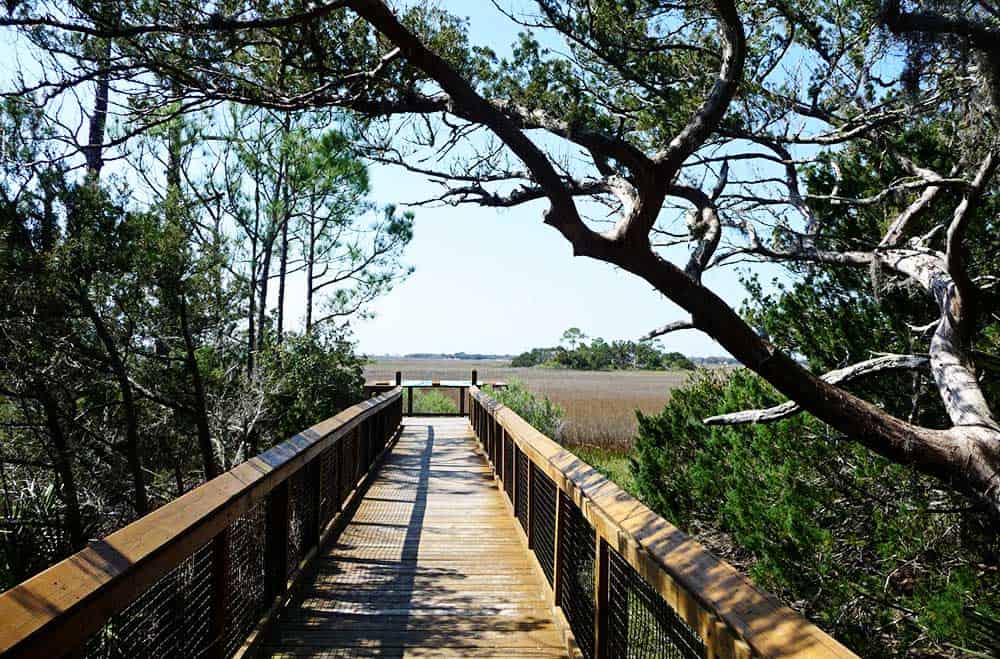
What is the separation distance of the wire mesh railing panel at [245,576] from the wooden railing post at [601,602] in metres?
1.39

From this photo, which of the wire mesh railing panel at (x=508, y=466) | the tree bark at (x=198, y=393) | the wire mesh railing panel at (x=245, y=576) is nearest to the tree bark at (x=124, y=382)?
the tree bark at (x=198, y=393)

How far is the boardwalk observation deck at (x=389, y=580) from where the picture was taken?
59.4 inches

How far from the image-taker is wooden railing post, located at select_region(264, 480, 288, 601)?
348 cm

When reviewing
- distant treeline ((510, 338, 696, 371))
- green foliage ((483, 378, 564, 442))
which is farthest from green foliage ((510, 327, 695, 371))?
green foliage ((483, 378, 564, 442))

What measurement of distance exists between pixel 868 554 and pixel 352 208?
12.4 metres

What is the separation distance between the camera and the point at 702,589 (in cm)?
162

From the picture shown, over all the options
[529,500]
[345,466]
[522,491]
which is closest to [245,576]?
[529,500]

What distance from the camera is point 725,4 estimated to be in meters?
3.93

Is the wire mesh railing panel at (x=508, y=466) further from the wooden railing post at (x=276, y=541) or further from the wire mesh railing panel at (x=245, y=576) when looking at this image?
the wire mesh railing panel at (x=245, y=576)

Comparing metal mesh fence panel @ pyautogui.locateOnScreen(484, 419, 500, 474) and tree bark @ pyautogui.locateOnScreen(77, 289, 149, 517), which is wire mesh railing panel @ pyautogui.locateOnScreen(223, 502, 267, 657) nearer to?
tree bark @ pyautogui.locateOnScreen(77, 289, 149, 517)

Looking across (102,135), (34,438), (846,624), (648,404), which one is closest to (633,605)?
(846,624)

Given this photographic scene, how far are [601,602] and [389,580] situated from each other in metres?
1.98

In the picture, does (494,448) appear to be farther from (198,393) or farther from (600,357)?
(600,357)

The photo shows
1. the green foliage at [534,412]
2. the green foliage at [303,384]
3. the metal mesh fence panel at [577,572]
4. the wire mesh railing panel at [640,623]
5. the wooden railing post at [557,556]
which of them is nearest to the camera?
the wire mesh railing panel at [640,623]
